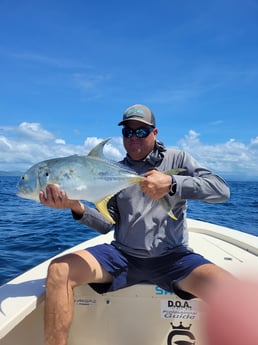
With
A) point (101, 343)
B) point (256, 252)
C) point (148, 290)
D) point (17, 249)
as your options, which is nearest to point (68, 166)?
point (148, 290)

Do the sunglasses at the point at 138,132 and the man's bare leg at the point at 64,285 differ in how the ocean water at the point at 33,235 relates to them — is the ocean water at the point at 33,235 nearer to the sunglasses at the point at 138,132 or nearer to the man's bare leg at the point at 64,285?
the man's bare leg at the point at 64,285

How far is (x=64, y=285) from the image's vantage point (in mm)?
2189

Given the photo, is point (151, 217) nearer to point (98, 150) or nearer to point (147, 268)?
point (147, 268)

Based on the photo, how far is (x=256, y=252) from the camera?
11.4ft

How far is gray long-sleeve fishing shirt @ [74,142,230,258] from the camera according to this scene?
258cm

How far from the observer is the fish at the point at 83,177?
216cm

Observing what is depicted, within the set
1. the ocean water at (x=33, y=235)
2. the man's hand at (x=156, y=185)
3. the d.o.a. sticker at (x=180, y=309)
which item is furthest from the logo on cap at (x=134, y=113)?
the ocean water at (x=33, y=235)

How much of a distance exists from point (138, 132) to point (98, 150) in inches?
17.1

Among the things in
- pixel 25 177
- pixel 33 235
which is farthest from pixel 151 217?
pixel 33 235

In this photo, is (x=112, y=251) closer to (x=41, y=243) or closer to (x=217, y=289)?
(x=217, y=289)

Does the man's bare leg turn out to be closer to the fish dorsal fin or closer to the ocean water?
the fish dorsal fin

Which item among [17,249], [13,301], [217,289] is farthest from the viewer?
[17,249]

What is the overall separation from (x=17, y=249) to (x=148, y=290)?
3816 millimetres

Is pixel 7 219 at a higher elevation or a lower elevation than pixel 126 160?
lower
